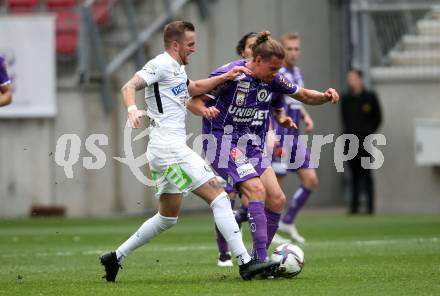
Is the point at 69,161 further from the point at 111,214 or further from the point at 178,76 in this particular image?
the point at 178,76

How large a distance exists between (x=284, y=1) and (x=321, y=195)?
3.87 m

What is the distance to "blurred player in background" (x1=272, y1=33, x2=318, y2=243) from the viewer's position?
46.4ft

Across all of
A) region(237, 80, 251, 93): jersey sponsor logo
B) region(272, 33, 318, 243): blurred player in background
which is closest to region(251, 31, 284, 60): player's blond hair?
region(237, 80, 251, 93): jersey sponsor logo

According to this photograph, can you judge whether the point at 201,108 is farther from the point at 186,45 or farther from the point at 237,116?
the point at 186,45

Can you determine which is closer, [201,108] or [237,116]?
[201,108]

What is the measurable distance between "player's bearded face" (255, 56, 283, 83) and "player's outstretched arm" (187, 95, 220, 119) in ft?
1.58

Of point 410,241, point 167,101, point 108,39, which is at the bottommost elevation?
point 410,241

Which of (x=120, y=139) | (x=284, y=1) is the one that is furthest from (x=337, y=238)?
(x=284, y=1)

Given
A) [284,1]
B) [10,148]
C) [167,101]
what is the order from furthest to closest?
1. [284,1]
2. [10,148]
3. [167,101]

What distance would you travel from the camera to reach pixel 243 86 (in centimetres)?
1017

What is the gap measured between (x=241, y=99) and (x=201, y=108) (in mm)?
399

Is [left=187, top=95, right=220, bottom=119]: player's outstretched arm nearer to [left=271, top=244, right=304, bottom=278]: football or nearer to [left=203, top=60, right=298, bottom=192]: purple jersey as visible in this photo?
[left=203, top=60, right=298, bottom=192]: purple jersey

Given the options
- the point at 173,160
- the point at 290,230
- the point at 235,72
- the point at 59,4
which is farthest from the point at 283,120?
the point at 59,4

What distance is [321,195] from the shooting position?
2420 cm
